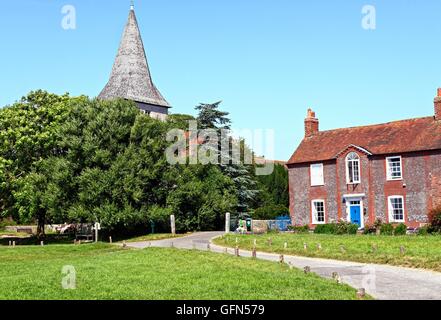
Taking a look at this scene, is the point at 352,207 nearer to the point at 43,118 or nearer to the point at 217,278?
the point at 43,118

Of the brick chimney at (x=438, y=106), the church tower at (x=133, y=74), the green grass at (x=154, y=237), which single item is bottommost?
the green grass at (x=154, y=237)

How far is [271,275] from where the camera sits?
18031 mm

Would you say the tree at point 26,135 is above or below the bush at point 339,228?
above

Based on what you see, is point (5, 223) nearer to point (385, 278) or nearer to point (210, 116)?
point (210, 116)

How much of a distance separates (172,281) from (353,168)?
105ft

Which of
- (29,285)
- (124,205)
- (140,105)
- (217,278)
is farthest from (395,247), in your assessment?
(140,105)

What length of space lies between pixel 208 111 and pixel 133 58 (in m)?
13.1

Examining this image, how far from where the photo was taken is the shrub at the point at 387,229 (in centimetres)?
3896

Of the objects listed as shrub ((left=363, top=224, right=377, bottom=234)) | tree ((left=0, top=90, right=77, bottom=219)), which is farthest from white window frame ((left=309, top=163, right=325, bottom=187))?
tree ((left=0, top=90, right=77, bottom=219))

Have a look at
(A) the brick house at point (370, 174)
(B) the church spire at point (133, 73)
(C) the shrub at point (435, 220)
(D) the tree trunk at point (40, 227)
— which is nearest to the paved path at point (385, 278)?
(C) the shrub at point (435, 220)

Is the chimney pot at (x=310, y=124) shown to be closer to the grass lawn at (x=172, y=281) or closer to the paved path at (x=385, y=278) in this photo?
the paved path at (x=385, y=278)

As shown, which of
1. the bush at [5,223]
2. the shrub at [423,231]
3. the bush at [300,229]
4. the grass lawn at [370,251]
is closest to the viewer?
the grass lawn at [370,251]

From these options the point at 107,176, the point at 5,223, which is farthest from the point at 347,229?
the point at 5,223

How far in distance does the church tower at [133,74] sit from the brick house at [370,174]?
68.5 ft
